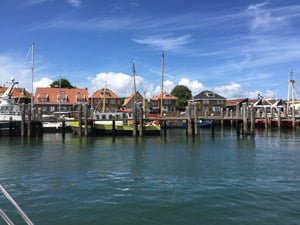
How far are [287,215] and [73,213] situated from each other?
25.3ft

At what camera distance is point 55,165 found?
2047cm

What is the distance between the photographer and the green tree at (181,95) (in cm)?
11600

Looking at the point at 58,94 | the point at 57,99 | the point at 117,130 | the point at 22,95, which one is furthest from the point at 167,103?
the point at 117,130

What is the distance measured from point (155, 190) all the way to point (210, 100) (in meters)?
84.7

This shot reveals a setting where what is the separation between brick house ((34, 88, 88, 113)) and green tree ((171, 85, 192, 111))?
3959cm

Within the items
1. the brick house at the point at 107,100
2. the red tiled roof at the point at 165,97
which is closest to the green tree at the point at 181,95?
the red tiled roof at the point at 165,97

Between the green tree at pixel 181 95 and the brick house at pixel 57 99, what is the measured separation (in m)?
39.6

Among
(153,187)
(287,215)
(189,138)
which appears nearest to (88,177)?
(153,187)

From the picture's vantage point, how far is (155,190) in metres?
13.9

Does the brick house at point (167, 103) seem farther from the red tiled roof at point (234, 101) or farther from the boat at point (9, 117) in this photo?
the boat at point (9, 117)

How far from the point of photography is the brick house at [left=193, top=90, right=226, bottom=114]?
94875 mm

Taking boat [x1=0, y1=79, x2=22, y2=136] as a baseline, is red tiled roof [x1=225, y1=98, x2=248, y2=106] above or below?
above

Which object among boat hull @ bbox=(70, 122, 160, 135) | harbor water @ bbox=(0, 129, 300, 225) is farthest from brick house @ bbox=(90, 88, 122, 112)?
harbor water @ bbox=(0, 129, 300, 225)

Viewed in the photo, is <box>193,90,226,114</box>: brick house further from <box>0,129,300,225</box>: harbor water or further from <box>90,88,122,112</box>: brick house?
<box>0,129,300,225</box>: harbor water
